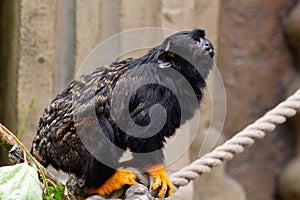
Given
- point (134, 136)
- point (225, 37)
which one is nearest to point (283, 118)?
point (134, 136)

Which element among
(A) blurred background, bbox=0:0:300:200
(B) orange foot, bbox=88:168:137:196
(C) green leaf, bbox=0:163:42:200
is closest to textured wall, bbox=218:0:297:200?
(A) blurred background, bbox=0:0:300:200

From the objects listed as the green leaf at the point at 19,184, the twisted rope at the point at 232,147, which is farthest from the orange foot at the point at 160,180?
the green leaf at the point at 19,184

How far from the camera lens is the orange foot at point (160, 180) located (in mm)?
2116

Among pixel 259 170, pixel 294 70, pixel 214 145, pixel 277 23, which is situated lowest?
pixel 259 170

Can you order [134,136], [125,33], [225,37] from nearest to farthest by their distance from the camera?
[134,136] → [125,33] → [225,37]

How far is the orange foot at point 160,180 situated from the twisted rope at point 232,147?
0.29 m

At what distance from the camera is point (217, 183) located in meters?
3.74

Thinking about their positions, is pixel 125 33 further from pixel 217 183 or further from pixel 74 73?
pixel 217 183

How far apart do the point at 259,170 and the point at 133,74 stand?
210 cm

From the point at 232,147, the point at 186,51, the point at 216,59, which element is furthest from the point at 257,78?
the point at 186,51

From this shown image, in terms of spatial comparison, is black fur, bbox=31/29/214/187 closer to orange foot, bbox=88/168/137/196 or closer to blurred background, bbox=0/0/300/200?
orange foot, bbox=88/168/137/196

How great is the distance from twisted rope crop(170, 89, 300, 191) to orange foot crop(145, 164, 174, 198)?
0.96 ft

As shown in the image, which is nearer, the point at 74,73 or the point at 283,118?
the point at 283,118

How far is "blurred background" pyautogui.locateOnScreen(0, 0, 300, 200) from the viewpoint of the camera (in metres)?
3.44
